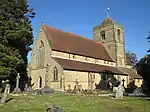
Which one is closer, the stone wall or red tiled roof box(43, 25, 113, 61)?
the stone wall

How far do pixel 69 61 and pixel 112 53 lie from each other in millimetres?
17385

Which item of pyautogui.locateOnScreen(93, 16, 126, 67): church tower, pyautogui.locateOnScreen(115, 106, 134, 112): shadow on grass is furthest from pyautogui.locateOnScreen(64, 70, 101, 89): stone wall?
pyautogui.locateOnScreen(115, 106, 134, 112): shadow on grass

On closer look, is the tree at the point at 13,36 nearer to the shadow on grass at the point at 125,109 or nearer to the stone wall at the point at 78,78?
the stone wall at the point at 78,78

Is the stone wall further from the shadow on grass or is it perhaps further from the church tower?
the shadow on grass

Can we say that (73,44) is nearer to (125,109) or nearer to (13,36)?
(13,36)

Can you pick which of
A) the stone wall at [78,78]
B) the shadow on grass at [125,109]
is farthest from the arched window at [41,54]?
the shadow on grass at [125,109]

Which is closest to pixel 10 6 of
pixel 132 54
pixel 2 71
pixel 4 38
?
pixel 4 38

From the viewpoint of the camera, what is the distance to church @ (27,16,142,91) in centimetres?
3641

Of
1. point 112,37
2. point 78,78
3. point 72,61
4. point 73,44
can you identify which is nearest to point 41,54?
point 72,61

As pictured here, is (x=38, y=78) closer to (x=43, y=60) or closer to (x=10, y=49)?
(x=43, y=60)

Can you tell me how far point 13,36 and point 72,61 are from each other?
42.8ft

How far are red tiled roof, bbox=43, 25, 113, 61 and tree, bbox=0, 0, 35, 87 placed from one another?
5.51 metres

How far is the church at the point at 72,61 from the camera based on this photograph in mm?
36406

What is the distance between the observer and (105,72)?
141ft
